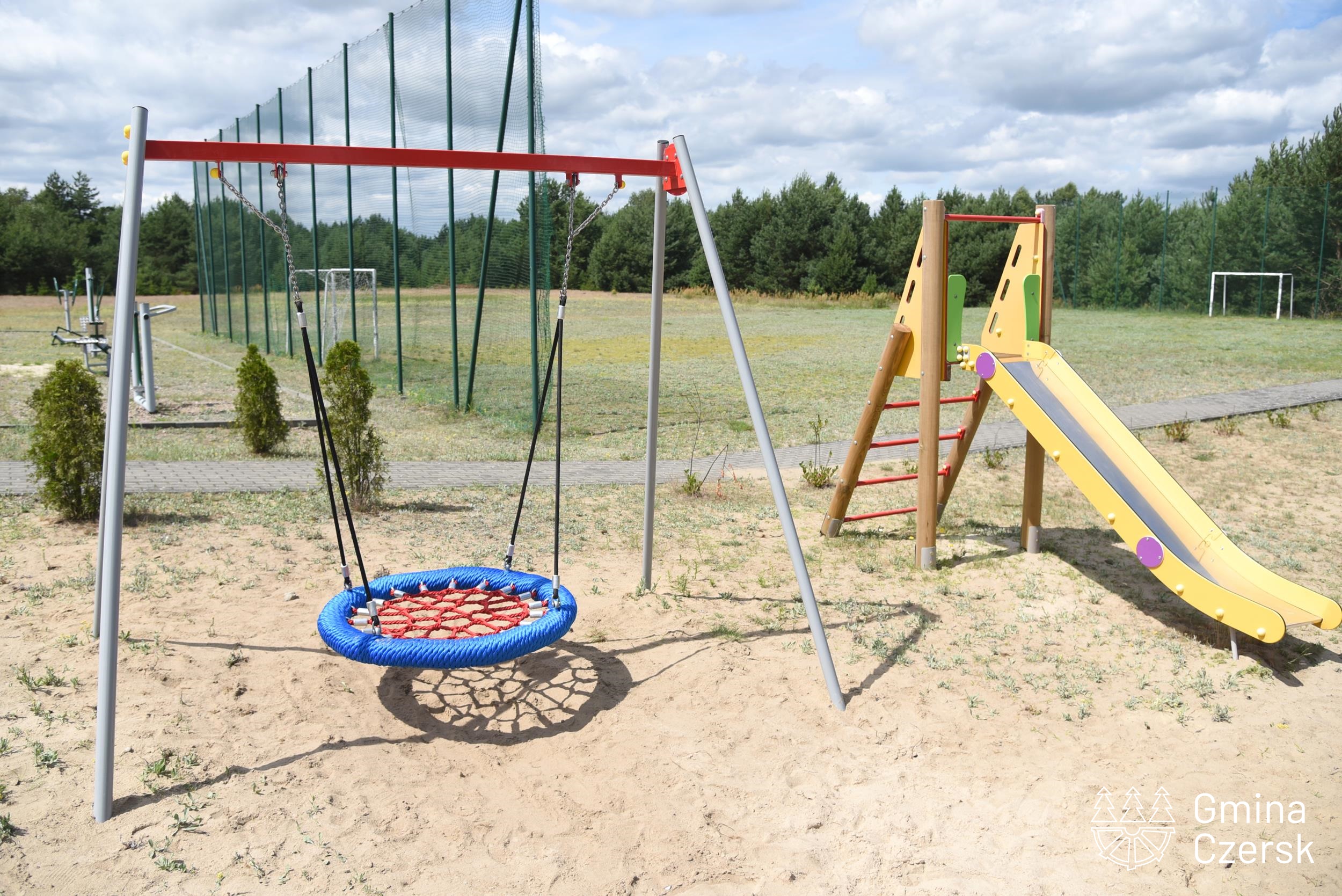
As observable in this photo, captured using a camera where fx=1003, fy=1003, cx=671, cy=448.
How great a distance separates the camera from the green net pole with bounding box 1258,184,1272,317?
2597cm

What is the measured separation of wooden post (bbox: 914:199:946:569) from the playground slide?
11.7 inches

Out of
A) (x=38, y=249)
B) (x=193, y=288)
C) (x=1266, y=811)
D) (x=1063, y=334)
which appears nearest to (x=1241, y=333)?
(x=1063, y=334)

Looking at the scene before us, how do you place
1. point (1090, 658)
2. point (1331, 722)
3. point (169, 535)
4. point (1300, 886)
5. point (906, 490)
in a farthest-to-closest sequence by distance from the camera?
point (906, 490) → point (169, 535) → point (1090, 658) → point (1331, 722) → point (1300, 886)

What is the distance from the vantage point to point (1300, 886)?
2795 mm

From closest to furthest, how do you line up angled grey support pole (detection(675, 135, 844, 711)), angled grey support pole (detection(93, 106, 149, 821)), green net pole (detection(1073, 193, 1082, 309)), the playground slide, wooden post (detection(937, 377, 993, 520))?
1. angled grey support pole (detection(93, 106, 149, 821))
2. angled grey support pole (detection(675, 135, 844, 711))
3. the playground slide
4. wooden post (detection(937, 377, 993, 520))
5. green net pole (detection(1073, 193, 1082, 309))

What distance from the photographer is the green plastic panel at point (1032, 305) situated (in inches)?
213

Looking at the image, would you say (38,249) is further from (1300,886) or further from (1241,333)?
(1300,886)

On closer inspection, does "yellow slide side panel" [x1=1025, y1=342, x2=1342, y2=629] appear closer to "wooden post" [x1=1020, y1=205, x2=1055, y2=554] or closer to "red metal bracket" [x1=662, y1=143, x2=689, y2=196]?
"wooden post" [x1=1020, y1=205, x2=1055, y2=554]

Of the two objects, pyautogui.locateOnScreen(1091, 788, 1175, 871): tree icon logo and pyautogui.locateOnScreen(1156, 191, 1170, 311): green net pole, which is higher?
pyautogui.locateOnScreen(1156, 191, 1170, 311): green net pole

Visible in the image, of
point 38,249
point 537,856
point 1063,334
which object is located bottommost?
point 537,856

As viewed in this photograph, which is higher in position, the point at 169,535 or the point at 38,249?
the point at 38,249

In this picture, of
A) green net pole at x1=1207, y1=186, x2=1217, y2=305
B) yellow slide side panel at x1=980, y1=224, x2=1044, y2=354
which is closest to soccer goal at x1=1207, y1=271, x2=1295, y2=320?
green net pole at x1=1207, y1=186, x2=1217, y2=305

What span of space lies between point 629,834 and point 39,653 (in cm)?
263

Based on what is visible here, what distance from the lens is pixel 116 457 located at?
307 centimetres
